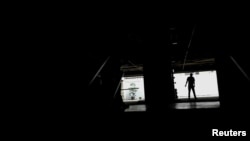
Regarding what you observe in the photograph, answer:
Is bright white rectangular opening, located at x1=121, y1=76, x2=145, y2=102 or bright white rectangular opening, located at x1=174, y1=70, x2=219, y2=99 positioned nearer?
bright white rectangular opening, located at x1=174, y1=70, x2=219, y2=99

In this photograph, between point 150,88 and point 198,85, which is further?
point 198,85

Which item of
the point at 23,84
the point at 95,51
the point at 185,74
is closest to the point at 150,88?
the point at 95,51

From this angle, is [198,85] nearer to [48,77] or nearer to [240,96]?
[240,96]

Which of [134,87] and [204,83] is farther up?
[204,83]

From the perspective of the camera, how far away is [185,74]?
12.1 meters

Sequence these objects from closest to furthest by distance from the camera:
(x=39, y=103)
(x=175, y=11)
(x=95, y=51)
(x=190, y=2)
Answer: (x=39, y=103) < (x=95, y=51) < (x=190, y=2) < (x=175, y=11)

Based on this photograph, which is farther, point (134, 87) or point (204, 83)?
point (134, 87)

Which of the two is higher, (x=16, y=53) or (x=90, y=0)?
(x=90, y=0)

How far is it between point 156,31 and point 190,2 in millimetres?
1246

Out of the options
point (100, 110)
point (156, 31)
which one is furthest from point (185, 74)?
point (100, 110)

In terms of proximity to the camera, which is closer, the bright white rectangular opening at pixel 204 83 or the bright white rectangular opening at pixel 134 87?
the bright white rectangular opening at pixel 204 83

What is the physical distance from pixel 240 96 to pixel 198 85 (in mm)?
10181

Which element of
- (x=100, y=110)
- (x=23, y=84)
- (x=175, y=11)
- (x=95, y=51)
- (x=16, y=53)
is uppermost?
(x=175, y=11)

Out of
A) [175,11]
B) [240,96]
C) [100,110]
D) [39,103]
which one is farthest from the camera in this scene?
[175,11]
